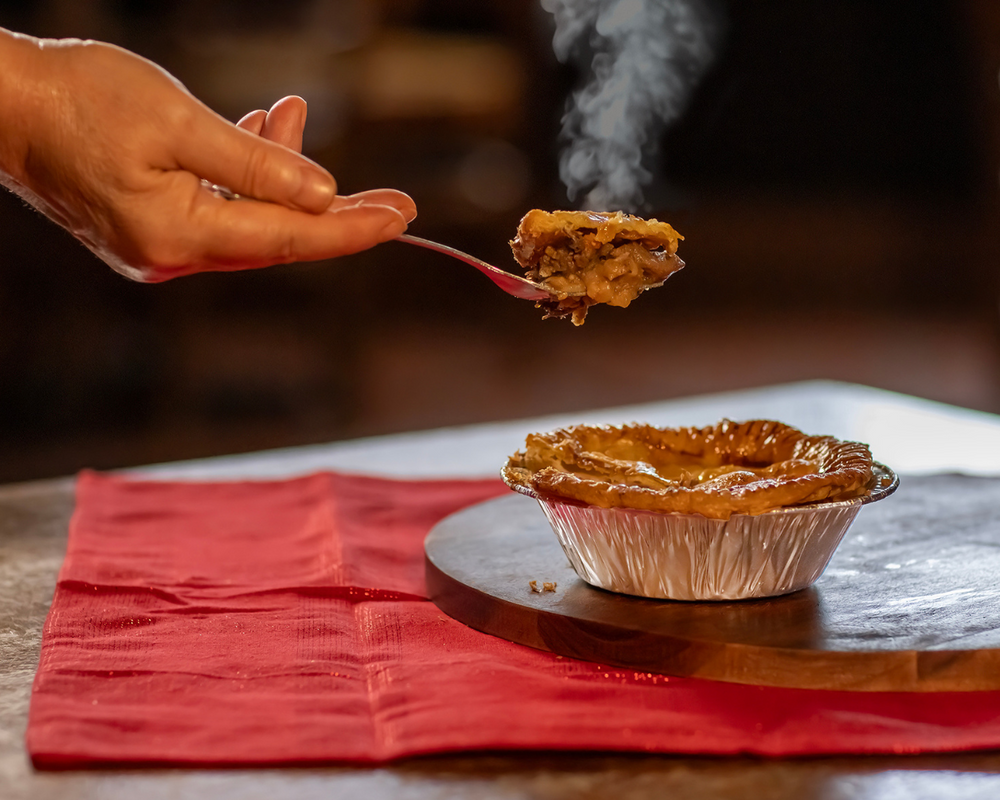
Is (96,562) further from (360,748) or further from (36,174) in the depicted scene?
(360,748)

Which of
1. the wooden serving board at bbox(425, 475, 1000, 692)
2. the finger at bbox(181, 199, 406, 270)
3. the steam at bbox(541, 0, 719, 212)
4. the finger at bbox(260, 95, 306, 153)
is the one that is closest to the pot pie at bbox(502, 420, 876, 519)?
the wooden serving board at bbox(425, 475, 1000, 692)

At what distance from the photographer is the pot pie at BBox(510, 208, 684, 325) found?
1.47m

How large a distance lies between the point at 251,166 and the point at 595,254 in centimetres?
49

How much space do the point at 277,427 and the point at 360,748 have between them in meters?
4.91

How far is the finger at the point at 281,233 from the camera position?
122 centimetres

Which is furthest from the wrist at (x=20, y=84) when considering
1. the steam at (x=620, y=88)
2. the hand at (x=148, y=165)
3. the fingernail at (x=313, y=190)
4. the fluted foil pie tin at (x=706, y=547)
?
the steam at (x=620, y=88)

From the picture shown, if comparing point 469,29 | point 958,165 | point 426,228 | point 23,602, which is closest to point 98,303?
point 426,228

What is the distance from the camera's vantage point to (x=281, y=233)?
1235 mm

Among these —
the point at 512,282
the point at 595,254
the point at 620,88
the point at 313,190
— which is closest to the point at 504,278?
the point at 512,282

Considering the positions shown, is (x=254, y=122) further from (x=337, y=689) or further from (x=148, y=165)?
(x=337, y=689)

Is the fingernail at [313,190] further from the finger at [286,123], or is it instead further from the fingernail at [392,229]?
the finger at [286,123]

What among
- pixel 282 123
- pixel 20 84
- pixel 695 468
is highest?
pixel 282 123

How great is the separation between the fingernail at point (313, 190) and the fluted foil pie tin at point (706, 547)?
17.0 inches

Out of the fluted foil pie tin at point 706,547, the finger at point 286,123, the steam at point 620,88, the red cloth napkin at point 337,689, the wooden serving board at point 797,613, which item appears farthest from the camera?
the steam at point 620,88
